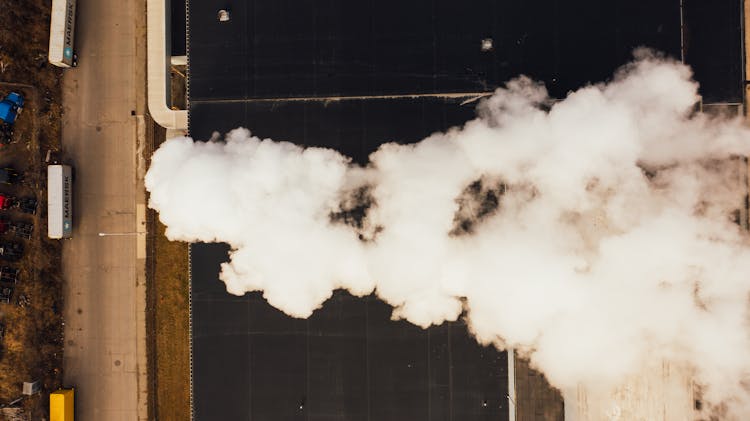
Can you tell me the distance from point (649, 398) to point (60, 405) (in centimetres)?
1951

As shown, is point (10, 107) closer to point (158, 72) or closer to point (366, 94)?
point (158, 72)

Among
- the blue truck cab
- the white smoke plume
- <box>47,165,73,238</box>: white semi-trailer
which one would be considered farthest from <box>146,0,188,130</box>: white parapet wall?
the blue truck cab

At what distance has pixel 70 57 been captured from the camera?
650 inches

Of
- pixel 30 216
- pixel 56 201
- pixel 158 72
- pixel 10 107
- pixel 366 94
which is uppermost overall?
pixel 158 72

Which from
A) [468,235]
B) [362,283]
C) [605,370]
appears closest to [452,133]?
[468,235]

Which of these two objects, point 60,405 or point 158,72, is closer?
point 158,72

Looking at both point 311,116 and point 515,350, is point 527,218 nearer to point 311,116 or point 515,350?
point 515,350

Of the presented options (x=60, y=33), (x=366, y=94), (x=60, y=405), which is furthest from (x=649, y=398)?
→ (x=60, y=33)

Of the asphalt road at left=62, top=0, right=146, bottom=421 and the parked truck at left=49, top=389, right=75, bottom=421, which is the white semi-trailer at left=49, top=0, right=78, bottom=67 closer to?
the asphalt road at left=62, top=0, right=146, bottom=421

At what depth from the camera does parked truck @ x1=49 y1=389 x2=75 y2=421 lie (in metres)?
16.2

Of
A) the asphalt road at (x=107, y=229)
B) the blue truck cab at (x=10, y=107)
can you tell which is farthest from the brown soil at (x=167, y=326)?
the blue truck cab at (x=10, y=107)

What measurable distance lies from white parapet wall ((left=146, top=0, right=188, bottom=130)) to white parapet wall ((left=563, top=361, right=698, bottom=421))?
1584 cm

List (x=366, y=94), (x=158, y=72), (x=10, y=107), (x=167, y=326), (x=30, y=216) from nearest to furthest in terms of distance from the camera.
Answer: (x=366, y=94) < (x=158, y=72) < (x=10, y=107) < (x=30, y=216) < (x=167, y=326)

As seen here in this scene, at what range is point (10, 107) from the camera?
53.7ft
